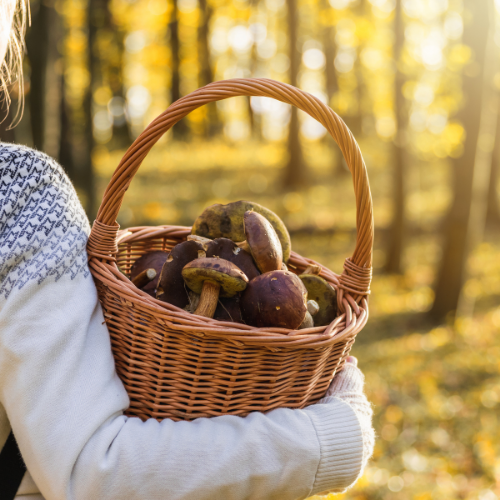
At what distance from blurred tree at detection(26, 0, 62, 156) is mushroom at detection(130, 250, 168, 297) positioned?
11.9 feet

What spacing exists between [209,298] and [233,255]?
203 millimetres

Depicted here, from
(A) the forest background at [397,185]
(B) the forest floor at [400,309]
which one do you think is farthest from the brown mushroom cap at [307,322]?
(A) the forest background at [397,185]

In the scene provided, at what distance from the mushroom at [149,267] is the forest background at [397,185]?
251cm

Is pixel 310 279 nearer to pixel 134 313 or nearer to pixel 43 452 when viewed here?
pixel 134 313

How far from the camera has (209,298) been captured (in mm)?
1423

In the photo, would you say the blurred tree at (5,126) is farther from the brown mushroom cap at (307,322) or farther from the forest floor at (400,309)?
the forest floor at (400,309)

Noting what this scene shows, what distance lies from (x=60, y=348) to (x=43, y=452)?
0.23m

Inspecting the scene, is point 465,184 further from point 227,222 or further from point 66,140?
point 66,140

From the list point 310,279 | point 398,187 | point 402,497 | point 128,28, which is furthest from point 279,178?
point 310,279

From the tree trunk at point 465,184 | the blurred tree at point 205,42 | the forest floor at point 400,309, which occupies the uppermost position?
the blurred tree at point 205,42

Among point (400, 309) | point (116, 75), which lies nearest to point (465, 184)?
point (400, 309)

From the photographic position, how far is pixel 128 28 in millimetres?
15234

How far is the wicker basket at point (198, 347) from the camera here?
49.3 inches

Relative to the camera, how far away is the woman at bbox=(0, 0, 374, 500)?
106cm
